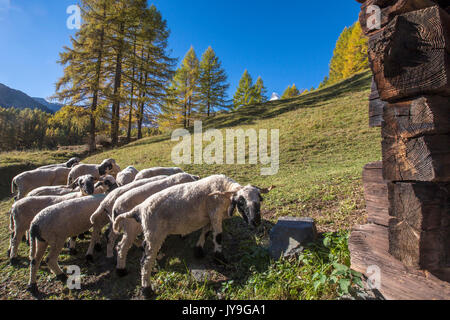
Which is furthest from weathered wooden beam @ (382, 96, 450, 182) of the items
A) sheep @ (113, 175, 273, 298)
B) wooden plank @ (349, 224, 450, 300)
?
sheep @ (113, 175, 273, 298)

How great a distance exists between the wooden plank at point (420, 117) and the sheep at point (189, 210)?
2.00 meters

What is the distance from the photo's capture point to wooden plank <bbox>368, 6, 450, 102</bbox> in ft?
6.09

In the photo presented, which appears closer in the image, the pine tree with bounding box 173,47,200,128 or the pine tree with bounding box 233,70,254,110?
the pine tree with bounding box 173,47,200,128

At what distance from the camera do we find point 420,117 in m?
1.97

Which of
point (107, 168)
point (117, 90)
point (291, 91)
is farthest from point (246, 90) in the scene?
point (107, 168)

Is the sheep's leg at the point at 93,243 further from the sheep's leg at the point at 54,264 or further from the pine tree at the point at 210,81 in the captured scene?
the pine tree at the point at 210,81

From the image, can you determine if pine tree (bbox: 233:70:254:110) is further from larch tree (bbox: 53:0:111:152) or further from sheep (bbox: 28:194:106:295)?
sheep (bbox: 28:194:106:295)

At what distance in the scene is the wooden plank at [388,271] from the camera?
6.94 ft

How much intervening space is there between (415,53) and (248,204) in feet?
8.41

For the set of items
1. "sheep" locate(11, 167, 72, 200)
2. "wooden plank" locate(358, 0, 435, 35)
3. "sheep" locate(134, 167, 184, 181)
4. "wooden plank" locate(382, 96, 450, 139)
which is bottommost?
"sheep" locate(11, 167, 72, 200)

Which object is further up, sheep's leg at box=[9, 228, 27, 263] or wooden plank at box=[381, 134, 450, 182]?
wooden plank at box=[381, 134, 450, 182]

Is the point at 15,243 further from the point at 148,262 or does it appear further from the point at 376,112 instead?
the point at 376,112

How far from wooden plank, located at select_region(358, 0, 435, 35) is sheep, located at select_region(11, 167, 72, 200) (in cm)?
1031

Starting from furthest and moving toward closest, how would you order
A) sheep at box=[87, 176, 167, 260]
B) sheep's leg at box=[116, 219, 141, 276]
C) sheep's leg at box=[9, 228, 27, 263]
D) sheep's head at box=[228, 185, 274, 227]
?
sheep's leg at box=[9, 228, 27, 263] < sheep at box=[87, 176, 167, 260] < sheep's leg at box=[116, 219, 141, 276] < sheep's head at box=[228, 185, 274, 227]
